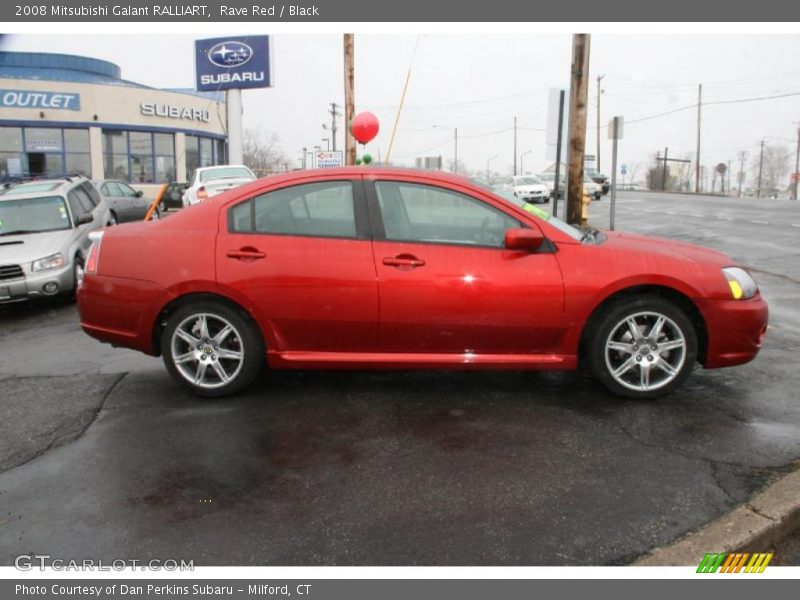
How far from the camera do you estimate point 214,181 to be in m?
16.1

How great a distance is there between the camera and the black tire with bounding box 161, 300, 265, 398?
4531mm

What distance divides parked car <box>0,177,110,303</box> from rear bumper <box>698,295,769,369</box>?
24.8 feet

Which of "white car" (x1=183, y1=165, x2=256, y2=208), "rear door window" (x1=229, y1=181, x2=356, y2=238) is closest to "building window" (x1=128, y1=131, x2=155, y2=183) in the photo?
"white car" (x1=183, y1=165, x2=256, y2=208)

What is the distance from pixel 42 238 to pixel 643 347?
7798 mm

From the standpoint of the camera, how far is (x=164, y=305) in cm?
457

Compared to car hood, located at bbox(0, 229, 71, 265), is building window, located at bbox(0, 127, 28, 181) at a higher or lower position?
higher

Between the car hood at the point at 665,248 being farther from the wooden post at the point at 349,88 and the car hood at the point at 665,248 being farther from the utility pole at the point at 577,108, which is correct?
the wooden post at the point at 349,88

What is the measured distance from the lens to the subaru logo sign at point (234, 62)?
24672 mm

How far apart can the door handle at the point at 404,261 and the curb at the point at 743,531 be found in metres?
2.24

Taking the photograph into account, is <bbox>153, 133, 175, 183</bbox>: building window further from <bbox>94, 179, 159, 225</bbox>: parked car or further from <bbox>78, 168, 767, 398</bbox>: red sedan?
<bbox>78, 168, 767, 398</bbox>: red sedan

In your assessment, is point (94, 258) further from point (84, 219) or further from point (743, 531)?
point (84, 219)

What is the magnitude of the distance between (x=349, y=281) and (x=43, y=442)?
2113 mm

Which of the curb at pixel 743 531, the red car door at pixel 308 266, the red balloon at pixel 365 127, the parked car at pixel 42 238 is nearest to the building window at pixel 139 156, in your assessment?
the red balloon at pixel 365 127

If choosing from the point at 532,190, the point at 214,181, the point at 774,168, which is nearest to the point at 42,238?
the point at 214,181
